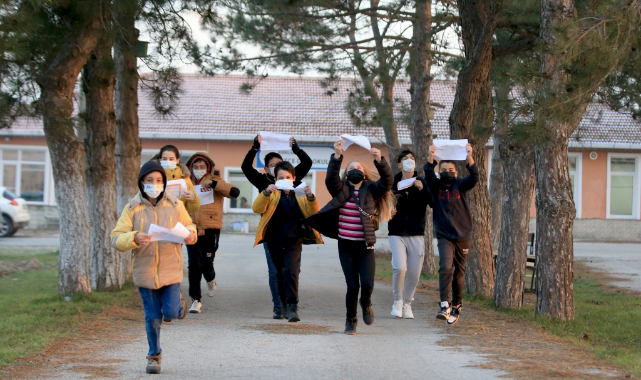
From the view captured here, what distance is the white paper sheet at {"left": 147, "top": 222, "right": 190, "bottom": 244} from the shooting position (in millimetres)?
5344

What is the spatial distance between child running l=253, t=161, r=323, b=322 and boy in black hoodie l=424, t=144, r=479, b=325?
1429 millimetres

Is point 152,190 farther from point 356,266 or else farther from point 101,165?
point 101,165

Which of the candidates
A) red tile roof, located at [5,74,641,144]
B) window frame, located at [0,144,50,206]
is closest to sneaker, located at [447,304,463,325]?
red tile roof, located at [5,74,641,144]

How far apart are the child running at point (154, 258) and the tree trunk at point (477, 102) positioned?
16.2ft

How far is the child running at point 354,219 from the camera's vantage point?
7102 millimetres

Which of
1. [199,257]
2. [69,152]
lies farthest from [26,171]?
[199,257]

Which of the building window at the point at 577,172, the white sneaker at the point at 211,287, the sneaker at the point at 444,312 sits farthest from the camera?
the building window at the point at 577,172

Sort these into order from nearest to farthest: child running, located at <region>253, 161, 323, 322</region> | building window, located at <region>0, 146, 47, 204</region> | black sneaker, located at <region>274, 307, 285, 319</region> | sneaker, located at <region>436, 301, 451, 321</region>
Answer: child running, located at <region>253, 161, 323, 322</region> < sneaker, located at <region>436, 301, 451, 321</region> < black sneaker, located at <region>274, 307, 285, 319</region> < building window, located at <region>0, 146, 47, 204</region>

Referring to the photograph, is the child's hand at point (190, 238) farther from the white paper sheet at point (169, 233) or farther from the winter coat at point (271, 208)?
the winter coat at point (271, 208)

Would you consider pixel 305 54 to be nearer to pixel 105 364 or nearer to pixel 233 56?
pixel 233 56

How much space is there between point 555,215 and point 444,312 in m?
1.71

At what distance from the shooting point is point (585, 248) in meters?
23.8

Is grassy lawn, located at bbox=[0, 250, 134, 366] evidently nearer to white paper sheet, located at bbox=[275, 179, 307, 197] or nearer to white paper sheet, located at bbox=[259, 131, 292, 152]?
white paper sheet, located at bbox=[275, 179, 307, 197]

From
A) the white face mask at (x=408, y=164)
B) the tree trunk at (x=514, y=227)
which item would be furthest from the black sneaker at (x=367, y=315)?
the tree trunk at (x=514, y=227)
